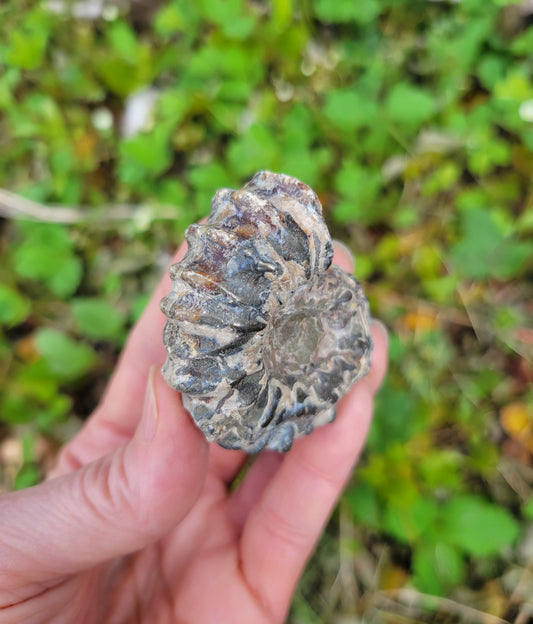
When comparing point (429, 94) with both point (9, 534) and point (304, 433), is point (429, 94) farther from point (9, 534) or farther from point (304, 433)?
point (9, 534)

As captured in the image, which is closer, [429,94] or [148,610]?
[148,610]

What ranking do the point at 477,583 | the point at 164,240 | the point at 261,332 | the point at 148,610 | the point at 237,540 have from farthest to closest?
the point at 164,240, the point at 477,583, the point at 237,540, the point at 148,610, the point at 261,332

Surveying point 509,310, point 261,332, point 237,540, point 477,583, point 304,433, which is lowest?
point 477,583

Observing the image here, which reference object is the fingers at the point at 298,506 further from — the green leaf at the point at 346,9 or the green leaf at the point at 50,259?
the green leaf at the point at 346,9

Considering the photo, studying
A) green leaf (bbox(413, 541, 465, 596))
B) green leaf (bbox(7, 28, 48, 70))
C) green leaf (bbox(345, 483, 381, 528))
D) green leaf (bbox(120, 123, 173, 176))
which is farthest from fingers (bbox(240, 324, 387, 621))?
green leaf (bbox(7, 28, 48, 70))

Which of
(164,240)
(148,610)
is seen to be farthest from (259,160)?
(148,610)

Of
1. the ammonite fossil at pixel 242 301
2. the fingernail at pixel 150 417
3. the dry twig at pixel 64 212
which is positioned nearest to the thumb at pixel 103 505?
the fingernail at pixel 150 417
